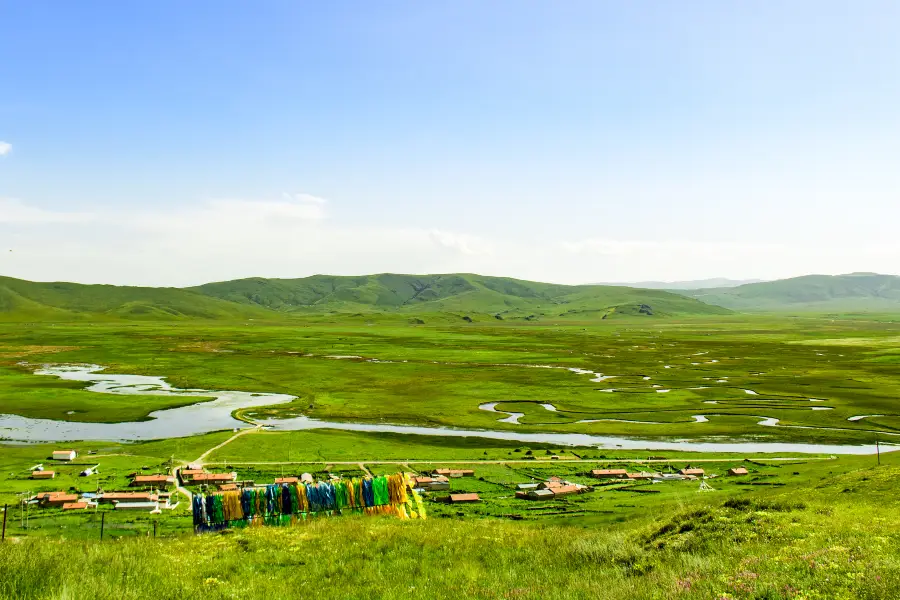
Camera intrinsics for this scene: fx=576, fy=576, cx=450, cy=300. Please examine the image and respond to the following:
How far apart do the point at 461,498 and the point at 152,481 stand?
26630 mm

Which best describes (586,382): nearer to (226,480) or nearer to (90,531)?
(226,480)

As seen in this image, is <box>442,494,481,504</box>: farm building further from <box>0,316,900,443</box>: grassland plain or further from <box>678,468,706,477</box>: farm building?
<box>0,316,900,443</box>: grassland plain

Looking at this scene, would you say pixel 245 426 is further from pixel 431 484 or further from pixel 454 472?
pixel 431 484

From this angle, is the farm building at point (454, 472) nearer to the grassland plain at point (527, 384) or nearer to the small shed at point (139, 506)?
the small shed at point (139, 506)

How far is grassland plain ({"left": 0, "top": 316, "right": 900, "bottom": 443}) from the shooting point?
84188mm

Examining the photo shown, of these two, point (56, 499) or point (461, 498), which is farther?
point (461, 498)

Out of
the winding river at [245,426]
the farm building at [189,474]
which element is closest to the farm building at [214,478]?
the farm building at [189,474]

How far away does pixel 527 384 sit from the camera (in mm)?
115500

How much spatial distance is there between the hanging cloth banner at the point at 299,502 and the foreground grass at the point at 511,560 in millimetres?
3984

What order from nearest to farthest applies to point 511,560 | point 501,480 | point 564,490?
1. point 511,560
2. point 564,490
3. point 501,480

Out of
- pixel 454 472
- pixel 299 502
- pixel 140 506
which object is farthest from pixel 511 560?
pixel 454 472

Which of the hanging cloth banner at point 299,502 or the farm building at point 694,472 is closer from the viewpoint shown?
the hanging cloth banner at point 299,502

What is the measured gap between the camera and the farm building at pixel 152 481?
160 ft

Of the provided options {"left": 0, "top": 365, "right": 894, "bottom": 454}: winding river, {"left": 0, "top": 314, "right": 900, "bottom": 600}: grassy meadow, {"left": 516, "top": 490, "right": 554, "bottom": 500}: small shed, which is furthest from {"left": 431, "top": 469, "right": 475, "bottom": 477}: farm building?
{"left": 0, "top": 365, "right": 894, "bottom": 454}: winding river
